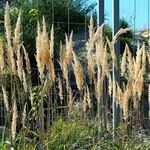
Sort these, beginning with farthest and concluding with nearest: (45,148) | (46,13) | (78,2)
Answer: (78,2) < (46,13) < (45,148)

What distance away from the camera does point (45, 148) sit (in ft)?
9.18

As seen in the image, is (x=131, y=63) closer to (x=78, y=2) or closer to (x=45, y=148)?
(x=45, y=148)

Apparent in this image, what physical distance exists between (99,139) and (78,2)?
6.07 metres

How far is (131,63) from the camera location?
3059 millimetres

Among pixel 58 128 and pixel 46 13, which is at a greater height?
pixel 46 13

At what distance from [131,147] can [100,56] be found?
55 centimetres

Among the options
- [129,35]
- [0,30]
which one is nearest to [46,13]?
[0,30]

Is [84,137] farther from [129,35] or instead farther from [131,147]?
[129,35]

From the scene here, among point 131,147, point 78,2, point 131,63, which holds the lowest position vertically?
point 131,147

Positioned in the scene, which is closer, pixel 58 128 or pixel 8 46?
pixel 8 46

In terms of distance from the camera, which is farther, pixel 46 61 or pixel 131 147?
pixel 131 147

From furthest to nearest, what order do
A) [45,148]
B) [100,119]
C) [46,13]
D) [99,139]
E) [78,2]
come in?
[78,2] < [46,13] < [100,119] < [99,139] < [45,148]

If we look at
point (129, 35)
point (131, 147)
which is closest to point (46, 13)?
point (129, 35)

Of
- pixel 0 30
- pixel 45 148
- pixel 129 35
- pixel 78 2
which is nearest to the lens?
pixel 45 148
